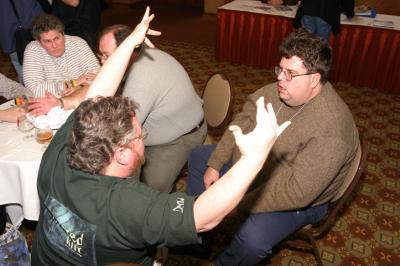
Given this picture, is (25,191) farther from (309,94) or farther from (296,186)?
(309,94)

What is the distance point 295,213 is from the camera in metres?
2.00

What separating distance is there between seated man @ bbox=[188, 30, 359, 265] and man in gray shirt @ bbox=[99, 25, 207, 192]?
593 mm

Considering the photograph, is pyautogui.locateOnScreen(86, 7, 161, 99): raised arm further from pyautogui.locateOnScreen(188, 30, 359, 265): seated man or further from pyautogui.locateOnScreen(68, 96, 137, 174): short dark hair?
pyautogui.locateOnScreen(188, 30, 359, 265): seated man

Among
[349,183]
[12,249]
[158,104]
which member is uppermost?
[158,104]

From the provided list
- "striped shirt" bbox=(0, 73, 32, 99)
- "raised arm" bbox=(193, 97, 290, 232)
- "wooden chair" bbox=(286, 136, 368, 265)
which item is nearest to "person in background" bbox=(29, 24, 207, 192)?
"striped shirt" bbox=(0, 73, 32, 99)

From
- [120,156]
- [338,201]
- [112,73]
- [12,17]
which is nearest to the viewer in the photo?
[120,156]

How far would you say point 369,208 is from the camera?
9.57 ft

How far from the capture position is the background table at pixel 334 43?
4.62 meters

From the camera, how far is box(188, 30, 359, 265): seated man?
71.4 inches

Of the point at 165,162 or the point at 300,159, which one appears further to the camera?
the point at 165,162

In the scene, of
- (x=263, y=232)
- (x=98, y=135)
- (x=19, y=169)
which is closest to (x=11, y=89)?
(x=19, y=169)

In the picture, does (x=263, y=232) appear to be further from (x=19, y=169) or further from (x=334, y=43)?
(x=334, y=43)

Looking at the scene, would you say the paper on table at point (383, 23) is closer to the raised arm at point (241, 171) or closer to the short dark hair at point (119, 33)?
the short dark hair at point (119, 33)

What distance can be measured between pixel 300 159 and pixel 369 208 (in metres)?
1.44
